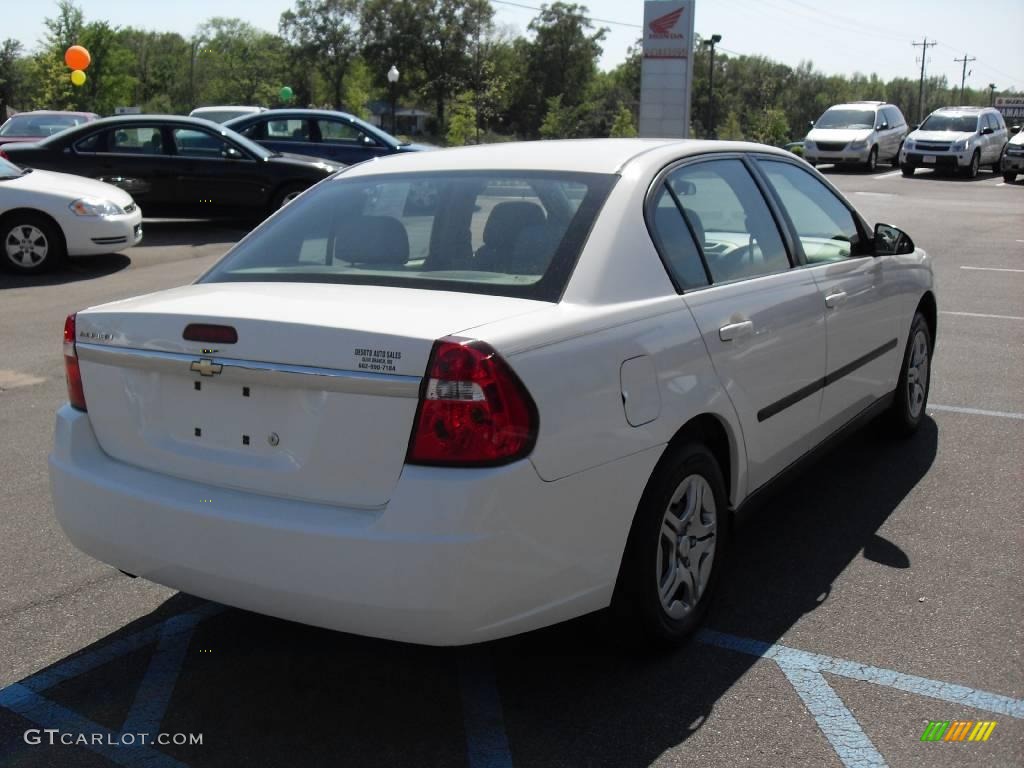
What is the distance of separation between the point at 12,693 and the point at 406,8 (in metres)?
106

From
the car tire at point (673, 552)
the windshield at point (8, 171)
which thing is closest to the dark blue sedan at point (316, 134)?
the windshield at point (8, 171)

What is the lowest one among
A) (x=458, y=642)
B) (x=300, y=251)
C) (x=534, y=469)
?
(x=458, y=642)

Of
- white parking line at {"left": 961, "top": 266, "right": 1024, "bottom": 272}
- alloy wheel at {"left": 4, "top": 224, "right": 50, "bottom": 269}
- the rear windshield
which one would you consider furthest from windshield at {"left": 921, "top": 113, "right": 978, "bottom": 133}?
the rear windshield

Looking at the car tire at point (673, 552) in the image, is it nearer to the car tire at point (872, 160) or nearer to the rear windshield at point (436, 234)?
the rear windshield at point (436, 234)

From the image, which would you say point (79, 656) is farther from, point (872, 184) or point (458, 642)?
point (872, 184)

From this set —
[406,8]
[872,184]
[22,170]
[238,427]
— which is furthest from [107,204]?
[406,8]

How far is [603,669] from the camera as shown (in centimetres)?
345

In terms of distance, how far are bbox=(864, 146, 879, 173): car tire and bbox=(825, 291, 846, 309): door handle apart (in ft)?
90.2

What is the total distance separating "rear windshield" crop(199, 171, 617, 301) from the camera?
3.36 metres

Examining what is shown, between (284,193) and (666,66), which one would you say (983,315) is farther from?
(666,66)

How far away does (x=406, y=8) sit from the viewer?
103m

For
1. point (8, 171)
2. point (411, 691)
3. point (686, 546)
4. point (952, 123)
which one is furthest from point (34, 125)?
point (952, 123)

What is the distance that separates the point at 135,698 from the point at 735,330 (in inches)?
87.8

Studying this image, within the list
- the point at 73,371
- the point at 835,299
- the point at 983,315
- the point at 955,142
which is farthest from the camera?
the point at 955,142
